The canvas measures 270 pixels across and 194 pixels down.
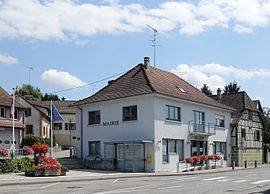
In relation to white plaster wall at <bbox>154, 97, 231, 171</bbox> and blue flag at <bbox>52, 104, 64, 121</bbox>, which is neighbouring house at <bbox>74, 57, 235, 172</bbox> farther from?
blue flag at <bbox>52, 104, 64, 121</bbox>

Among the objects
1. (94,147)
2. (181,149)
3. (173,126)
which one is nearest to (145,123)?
(173,126)

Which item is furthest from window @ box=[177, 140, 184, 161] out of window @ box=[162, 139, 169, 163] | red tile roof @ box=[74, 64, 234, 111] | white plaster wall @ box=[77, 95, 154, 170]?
white plaster wall @ box=[77, 95, 154, 170]

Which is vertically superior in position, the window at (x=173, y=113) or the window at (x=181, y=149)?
the window at (x=173, y=113)

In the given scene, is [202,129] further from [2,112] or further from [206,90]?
[206,90]

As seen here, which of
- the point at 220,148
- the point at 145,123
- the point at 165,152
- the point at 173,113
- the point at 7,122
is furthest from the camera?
the point at 7,122

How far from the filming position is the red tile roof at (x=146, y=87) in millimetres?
29078

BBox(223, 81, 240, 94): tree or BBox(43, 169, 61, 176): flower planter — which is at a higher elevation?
BBox(223, 81, 240, 94): tree

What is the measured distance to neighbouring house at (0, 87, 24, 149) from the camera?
37.9 metres

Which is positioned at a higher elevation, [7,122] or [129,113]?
[129,113]

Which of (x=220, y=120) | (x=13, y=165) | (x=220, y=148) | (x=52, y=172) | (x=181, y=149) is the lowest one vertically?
(x=52, y=172)

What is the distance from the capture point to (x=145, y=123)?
2816 centimetres

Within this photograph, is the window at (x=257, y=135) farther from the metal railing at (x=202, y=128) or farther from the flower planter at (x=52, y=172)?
→ the flower planter at (x=52, y=172)

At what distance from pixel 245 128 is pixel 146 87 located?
18705 mm

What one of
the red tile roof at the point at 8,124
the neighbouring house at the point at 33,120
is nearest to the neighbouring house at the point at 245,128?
the red tile roof at the point at 8,124
